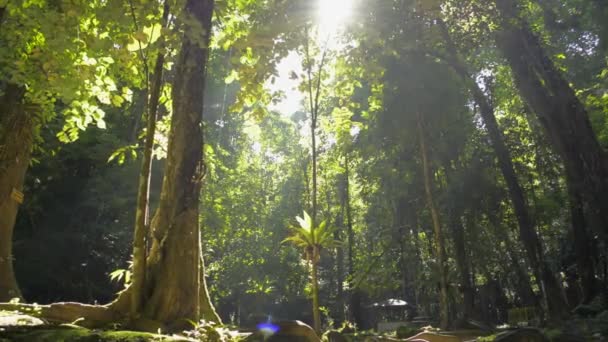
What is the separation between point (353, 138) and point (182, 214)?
15.6 m

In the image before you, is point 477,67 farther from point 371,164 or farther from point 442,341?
point 442,341

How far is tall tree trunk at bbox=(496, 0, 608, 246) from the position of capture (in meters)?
9.13

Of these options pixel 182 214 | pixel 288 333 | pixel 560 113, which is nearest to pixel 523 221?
pixel 560 113

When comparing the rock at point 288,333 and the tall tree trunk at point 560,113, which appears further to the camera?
the tall tree trunk at point 560,113

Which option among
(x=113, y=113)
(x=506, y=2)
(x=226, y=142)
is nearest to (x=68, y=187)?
(x=113, y=113)

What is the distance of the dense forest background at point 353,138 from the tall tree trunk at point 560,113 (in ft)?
0.13

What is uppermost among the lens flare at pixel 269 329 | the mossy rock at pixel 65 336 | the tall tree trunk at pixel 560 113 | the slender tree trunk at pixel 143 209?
the tall tree trunk at pixel 560 113

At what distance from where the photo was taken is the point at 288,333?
258 inches

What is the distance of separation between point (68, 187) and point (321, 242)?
46.1 feet

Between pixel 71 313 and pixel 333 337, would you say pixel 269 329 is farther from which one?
pixel 333 337

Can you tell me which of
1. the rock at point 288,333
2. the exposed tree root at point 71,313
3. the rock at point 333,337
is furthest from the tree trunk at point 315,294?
the exposed tree root at point 71,313

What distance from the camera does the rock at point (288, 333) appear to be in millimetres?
6105

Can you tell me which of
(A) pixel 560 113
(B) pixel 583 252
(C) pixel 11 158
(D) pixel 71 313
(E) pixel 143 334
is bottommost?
(E) pixel 143 334

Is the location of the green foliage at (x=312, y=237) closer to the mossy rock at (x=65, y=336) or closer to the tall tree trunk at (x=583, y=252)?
the tall tree trunk at (x=583, y=252)
